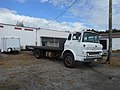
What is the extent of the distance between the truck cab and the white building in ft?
49.3

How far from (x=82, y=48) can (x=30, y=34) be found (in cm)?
1871

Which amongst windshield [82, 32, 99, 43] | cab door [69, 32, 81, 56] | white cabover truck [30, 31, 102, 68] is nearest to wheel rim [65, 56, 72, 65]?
white cabover truck [30, 31, 102, 68]

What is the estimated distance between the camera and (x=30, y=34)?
29.1m

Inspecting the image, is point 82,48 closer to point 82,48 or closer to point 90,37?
point 82,48

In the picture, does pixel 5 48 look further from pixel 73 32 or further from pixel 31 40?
pixel 73 32

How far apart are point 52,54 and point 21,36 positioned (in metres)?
13.4

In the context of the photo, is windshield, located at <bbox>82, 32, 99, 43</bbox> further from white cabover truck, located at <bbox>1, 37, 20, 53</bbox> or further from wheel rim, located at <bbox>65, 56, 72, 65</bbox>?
white cabover truck, located at <bbox>1, 37, 20, 53</bbox>

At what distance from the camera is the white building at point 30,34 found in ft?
83.9

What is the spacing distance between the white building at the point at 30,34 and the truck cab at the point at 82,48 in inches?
592

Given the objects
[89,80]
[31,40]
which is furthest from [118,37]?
[89,80]

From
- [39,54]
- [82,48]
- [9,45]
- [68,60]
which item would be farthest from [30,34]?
[82,48]

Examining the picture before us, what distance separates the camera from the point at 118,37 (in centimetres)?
3506

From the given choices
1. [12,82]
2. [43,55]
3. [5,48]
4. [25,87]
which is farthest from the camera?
[5,48]

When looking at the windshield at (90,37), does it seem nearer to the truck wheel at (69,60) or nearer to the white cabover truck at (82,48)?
the white cabover truck at (82,48)
